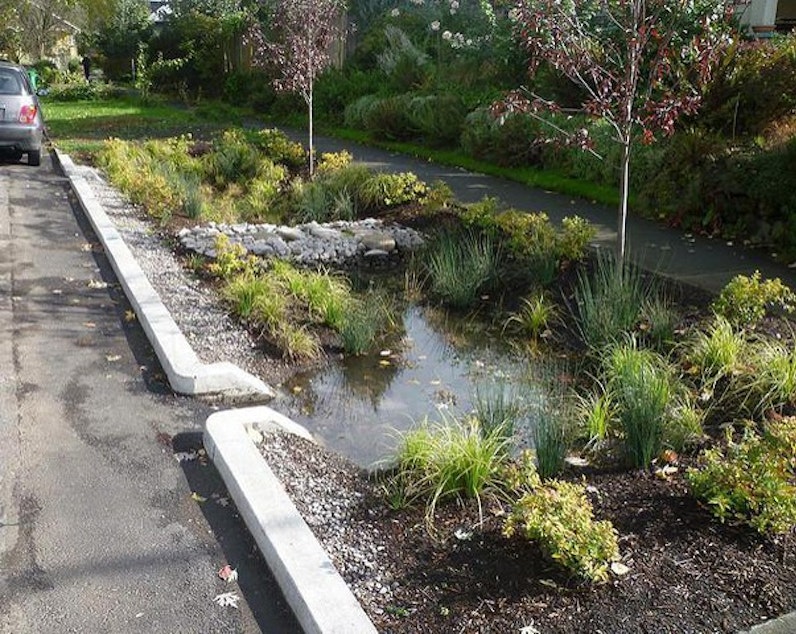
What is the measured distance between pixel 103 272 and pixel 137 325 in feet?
5.78

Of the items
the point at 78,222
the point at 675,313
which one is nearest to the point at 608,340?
the point at 675,313

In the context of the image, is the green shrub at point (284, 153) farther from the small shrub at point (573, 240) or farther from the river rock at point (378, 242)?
the small shrub at point (573, 240)

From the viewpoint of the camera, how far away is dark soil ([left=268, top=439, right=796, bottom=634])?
3.11 meters

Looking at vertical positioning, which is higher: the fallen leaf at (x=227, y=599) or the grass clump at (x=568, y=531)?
the grass clump at (x=568, y=531)

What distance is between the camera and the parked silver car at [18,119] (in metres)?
14.2

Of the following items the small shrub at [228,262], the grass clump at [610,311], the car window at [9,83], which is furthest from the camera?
the car window at [9,83]

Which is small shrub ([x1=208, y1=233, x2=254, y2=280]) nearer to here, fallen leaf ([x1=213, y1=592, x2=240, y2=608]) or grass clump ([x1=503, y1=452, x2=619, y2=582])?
fallen leaf ([x1=213, y1=592, x2=240, y2=608])

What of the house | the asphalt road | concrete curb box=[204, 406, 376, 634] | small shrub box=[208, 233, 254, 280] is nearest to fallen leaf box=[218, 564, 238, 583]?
the asphalt road

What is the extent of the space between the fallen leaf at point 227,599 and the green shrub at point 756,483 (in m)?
1.99

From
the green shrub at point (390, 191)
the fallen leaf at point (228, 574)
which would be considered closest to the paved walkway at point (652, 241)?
the green shrub at point (390, 191)

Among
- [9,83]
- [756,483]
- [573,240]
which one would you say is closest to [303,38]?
[9,83]

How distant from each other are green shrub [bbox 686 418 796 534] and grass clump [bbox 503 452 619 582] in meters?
0.58

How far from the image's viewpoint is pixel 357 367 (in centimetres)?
640

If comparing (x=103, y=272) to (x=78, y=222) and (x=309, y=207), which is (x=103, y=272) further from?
(x=309, y=207)
